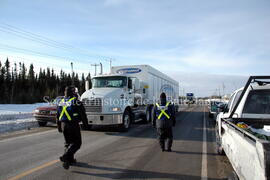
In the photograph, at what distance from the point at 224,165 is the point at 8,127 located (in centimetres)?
1025

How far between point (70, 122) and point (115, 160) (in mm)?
1630

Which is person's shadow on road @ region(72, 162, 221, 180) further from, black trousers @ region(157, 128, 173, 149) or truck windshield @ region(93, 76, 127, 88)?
truck windshield @ region(93, 76, 127, 88)

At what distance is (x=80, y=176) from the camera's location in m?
4.30

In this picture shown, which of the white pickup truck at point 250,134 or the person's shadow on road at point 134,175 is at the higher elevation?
the white pickup truck at point 250,134

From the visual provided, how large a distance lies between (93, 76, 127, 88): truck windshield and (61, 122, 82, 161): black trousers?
233 inches

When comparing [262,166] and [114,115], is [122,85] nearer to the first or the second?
[114,115]

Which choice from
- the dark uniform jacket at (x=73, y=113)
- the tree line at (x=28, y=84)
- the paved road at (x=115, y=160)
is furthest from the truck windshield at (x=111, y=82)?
the tree line at (x=28, y=84)

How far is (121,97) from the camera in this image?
10008mm

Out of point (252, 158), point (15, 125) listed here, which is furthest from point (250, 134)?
point (15, 125)

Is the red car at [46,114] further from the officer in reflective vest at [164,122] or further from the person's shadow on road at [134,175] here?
the person's shadow on road at [134,175]

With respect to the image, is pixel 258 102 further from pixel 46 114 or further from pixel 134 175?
pixel 46 114

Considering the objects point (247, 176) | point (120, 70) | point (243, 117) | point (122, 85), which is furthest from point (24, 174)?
point (120, 70)

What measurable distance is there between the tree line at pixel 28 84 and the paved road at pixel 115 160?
56547 mm

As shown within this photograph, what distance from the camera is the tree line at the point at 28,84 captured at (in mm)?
65625
